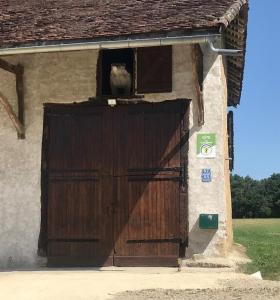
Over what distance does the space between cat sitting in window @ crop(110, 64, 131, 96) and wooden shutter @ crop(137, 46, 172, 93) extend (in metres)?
0.21

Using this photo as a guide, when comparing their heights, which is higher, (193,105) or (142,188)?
(193,105)

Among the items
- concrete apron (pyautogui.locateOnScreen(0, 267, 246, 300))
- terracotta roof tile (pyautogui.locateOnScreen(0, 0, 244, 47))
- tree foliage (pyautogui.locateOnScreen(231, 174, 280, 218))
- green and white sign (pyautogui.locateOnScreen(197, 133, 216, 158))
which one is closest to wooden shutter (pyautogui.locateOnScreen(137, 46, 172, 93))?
terracotta roof tile (pyautogui.locateOnScreen(0, 0, 244, 47))

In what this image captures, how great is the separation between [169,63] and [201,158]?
184cm

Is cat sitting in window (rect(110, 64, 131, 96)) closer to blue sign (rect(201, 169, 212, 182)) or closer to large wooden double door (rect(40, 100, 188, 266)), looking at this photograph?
large wooden double door (rect(40, 100, 188, 266))

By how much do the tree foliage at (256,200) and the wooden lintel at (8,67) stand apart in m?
59.5

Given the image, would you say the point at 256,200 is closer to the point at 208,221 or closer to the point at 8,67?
the point at 208,221

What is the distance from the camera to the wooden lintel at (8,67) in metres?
10.0

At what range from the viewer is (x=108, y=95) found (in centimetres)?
1046

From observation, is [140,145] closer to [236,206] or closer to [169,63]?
[169,63]

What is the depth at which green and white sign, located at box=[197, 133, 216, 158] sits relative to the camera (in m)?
9.78

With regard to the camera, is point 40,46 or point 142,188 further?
point 142,188

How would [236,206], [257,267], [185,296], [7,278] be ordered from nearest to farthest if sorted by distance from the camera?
1. [185,296]
2. [7,278]
3. [257,267]
4. [236,206]

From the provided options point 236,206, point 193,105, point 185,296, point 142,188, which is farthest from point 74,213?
point 236,206

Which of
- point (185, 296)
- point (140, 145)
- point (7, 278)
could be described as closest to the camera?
point (185, 296)
